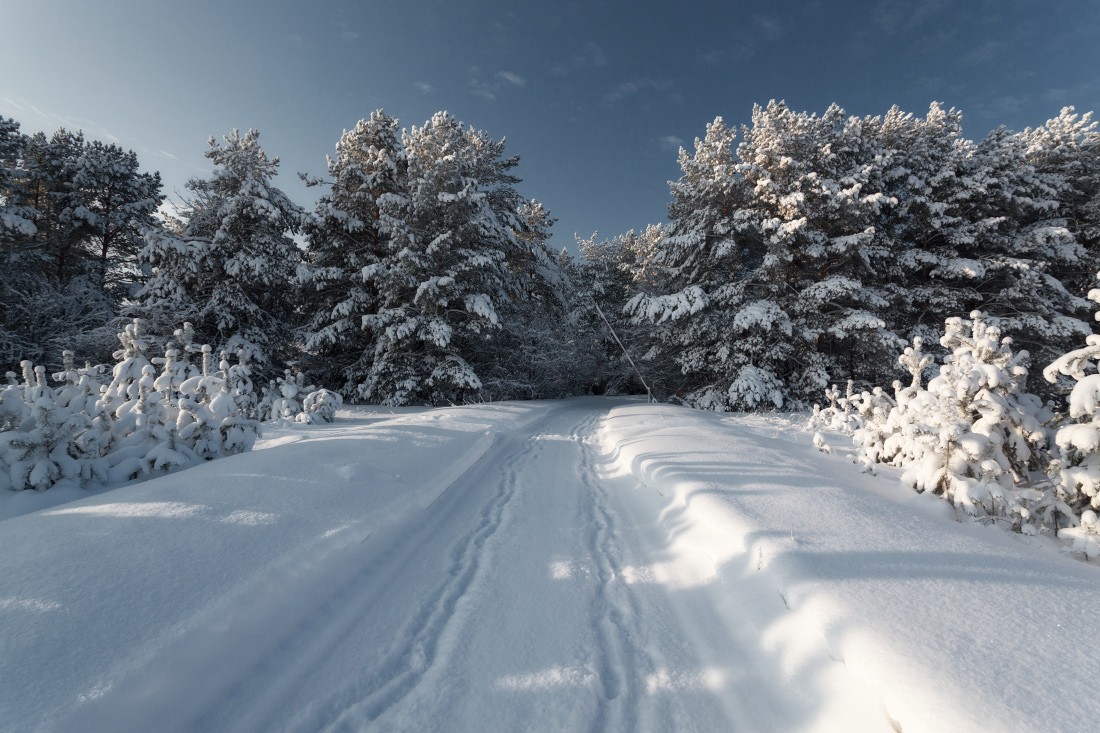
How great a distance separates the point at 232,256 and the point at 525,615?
14773 mm

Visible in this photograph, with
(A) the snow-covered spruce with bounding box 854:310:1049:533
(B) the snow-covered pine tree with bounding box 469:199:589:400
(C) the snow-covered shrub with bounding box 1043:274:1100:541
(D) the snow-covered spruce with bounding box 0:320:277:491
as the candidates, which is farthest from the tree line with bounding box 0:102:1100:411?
(C) the snow-covered shrub with bounding box 1043:274:1100:541

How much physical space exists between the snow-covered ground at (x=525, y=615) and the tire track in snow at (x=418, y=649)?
0.5 inches

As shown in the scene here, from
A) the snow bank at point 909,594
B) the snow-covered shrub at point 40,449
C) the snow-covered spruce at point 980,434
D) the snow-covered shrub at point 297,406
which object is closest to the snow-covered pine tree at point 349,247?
the snow-covered shrub at point 297,406

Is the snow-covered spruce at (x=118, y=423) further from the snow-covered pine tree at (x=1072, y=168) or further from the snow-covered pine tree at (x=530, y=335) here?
the snow-covered pine tree at (x=1072, y=168)

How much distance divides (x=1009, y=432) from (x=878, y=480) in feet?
4.56

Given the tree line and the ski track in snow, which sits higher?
the tree line

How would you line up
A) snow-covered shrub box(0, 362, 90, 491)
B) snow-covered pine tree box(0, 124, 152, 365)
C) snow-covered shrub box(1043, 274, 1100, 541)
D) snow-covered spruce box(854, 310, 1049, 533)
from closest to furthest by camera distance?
snow-covered shrub box(1043, 274, 1100, 541) → snow-covered spruce box(854, 310, 1049, 533) → snow-covered shrub box(0, 362, 90, 491) → snow-covered pine tree box(0, 124, 152, 365)

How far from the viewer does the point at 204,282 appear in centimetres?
1191

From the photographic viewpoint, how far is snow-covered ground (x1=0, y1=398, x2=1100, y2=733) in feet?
5.17

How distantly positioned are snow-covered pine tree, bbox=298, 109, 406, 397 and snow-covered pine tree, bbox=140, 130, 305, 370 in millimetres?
920

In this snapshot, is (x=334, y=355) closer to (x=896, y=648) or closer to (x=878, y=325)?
(x=896, y=648)

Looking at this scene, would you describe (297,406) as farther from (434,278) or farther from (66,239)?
(66,239)

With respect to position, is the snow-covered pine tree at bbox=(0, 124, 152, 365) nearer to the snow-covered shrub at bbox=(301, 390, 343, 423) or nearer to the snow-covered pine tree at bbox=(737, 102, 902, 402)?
the snow-covered shrub at bbox=(301, 390, 343, 423)

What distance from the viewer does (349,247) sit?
13.3 m
